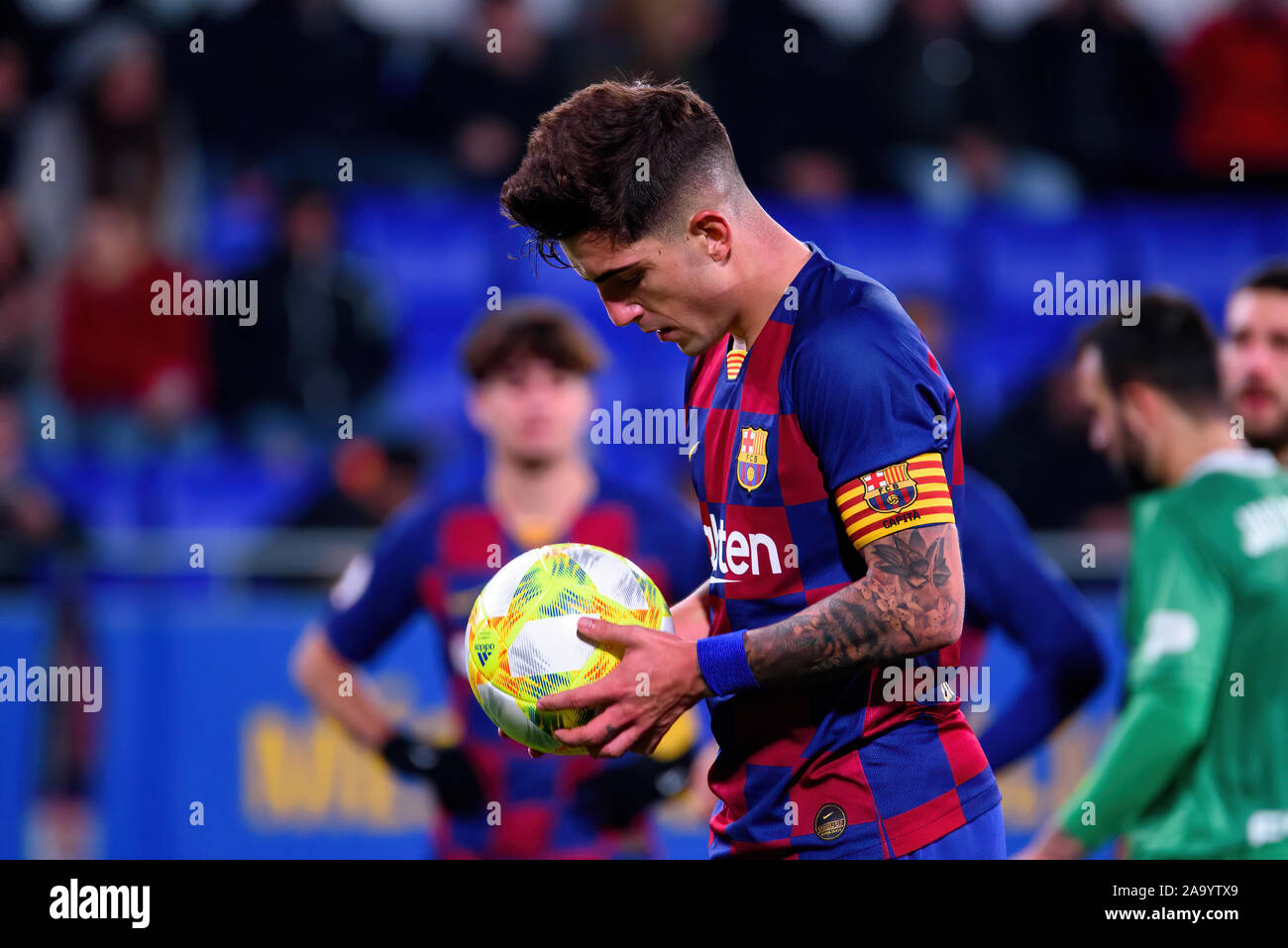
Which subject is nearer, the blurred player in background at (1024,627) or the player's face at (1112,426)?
the player's face at (1112,426)

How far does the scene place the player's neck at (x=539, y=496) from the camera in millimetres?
5203

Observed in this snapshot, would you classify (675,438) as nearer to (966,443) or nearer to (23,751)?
(966,443)

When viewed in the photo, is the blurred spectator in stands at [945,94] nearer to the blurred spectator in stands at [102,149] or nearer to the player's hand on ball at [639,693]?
the blurred spectator in stands at [102,149]

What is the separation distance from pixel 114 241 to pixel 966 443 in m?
4.92

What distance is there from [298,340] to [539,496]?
3.04 m

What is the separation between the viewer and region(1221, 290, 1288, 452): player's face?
503cm

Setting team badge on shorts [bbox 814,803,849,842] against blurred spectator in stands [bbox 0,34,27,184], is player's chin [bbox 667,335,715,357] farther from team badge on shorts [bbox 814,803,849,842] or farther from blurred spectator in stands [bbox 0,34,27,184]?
blurred spectator in stands [bbox 0,34,27,184]

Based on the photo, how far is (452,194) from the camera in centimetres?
848

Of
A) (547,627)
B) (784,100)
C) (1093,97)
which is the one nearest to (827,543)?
(547,627)

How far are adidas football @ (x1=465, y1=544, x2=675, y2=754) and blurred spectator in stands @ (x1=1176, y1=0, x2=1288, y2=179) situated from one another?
7.20 meters

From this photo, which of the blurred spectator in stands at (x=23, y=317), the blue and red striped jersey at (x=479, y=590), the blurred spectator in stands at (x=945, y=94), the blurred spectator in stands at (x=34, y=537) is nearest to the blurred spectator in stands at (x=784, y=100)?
the blurred spectator in stands at (x=945, y=94)

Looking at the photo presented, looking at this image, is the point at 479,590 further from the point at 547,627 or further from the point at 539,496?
the point at 547,627

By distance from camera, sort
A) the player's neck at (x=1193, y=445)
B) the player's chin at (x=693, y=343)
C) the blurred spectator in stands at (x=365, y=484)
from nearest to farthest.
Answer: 1. the player's chin at (x=693, y=343)
2. the player's neck at (x=1193, y=445)
3. the blurred spectator in stands at (x=365, y=484)

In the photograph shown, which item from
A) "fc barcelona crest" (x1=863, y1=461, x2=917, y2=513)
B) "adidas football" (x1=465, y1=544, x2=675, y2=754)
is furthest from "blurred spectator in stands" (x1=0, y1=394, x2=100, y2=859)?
"fc barcelona crest" (x1=863, y1=461, x2=917, y2=513)
